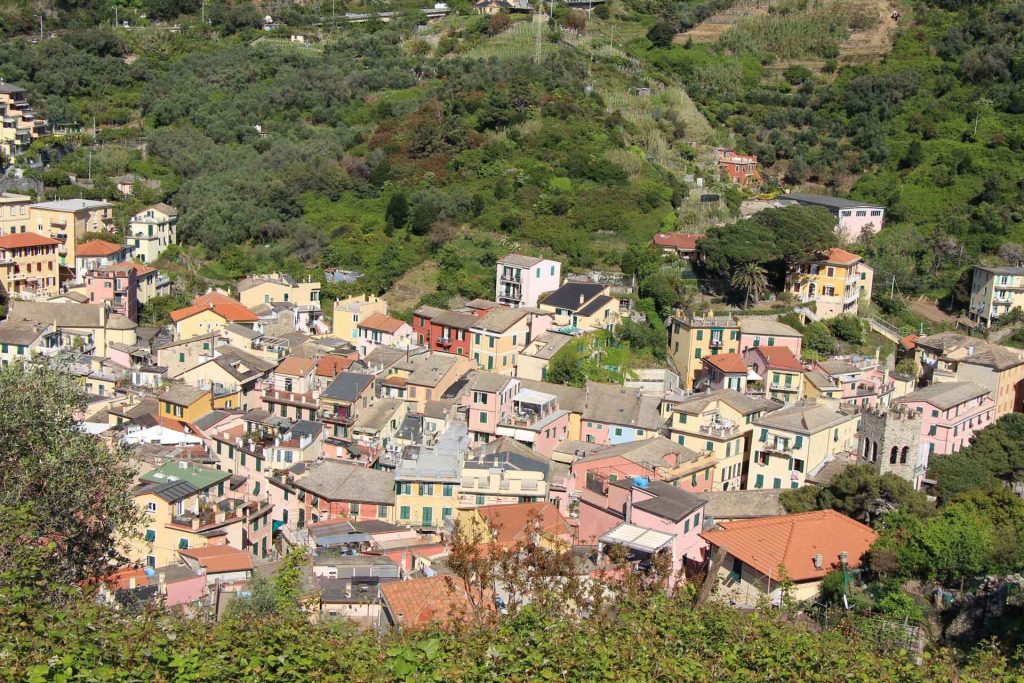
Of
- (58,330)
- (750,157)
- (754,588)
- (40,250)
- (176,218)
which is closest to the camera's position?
(754,588)

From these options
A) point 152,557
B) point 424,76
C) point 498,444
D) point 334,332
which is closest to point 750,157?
point 424,76

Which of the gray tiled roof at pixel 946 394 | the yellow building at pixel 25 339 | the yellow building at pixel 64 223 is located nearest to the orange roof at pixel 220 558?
the yellow building at pixel 25 339

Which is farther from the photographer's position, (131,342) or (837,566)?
(131,342)

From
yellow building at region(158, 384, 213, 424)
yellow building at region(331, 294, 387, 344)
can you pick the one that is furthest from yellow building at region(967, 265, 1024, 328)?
yellow building at region(158, 384, 213, 424)

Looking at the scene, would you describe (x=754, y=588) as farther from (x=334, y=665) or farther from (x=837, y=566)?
(x=334, y=665)

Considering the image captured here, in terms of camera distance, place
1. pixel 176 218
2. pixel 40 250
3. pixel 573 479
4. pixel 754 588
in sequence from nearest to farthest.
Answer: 1. pixel 754 588
2. pixel 573 479
3. pixel 40 250
4. pixel 176 218

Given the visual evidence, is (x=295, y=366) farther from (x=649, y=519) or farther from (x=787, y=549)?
(x=787, y=549)

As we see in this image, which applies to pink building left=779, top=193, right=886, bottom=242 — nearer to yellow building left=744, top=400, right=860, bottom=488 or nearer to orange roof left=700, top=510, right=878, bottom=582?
yellow building left=744, top=400, right=860, bottom=488

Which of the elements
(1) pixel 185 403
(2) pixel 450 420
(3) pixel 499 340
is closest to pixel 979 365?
(3) pixel 499 340
